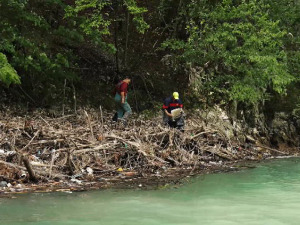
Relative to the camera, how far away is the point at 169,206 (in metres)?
6.71

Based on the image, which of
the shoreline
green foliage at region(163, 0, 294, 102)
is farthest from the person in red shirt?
the shoreline

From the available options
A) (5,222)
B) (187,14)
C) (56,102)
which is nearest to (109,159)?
(5,222)

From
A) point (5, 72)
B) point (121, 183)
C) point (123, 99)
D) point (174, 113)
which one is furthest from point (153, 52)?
point (121, 183)

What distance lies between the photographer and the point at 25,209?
6.24 m

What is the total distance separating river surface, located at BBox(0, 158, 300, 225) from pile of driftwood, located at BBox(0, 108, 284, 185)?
1.34 meters

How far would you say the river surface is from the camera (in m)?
5.86

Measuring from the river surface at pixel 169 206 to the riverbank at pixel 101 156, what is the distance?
0.69 m

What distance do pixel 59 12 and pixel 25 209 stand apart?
37.5 ft

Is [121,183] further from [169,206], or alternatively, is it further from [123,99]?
[123,99]

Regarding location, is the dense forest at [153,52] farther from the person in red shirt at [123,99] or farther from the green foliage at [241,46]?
the person in red shirt at [123,99]

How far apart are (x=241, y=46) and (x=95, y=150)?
715cm

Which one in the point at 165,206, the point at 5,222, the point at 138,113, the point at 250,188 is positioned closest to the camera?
the point at 5,222

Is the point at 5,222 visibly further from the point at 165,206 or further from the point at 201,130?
the point at 201,130

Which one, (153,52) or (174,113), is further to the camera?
(153,52)
